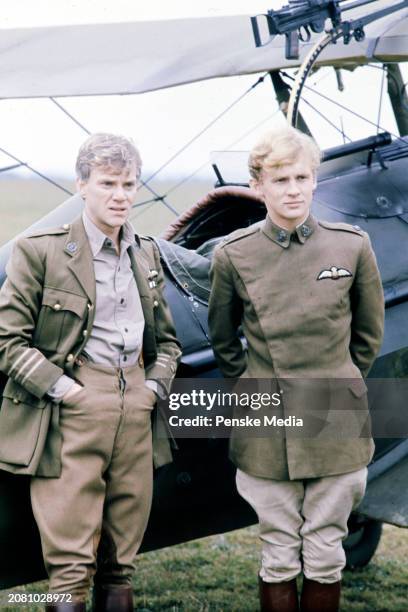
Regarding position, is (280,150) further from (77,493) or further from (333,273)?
(77,493)

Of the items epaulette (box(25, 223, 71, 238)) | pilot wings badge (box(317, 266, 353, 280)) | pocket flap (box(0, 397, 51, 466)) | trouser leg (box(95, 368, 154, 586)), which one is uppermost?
epaulette (box(25, 223, 71, 238))

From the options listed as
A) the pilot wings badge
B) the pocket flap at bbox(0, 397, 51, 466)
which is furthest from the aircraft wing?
the pocket flap at bbox(0, 397, 51, 466)

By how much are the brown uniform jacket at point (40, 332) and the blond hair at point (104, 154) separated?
0.23 metres

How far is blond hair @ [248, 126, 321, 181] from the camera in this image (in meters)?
3.15

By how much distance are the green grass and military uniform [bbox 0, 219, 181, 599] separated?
182 cm

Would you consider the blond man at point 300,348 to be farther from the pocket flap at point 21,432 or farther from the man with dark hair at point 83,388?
the pocket flap at point 21,432

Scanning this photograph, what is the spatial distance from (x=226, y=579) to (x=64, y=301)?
2.99 metres

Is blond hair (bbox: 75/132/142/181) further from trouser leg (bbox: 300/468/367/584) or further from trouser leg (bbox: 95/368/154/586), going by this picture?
trouser leg (bbox: 300/468/367/584)

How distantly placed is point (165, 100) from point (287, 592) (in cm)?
1692

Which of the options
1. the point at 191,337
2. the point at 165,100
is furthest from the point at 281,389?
the point at 165,100

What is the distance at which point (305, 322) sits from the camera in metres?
3.21

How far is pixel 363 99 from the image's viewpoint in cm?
877

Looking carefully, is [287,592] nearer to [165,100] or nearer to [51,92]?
[51,92]

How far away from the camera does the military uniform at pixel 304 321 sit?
3.23 meters
